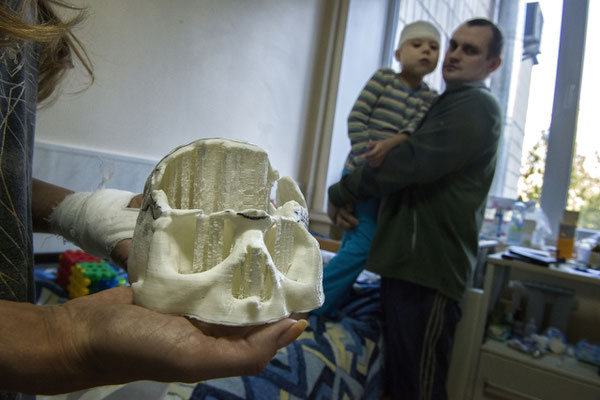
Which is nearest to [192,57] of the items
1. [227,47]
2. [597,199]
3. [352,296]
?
[227,47]

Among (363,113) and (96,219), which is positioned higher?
(363,113)

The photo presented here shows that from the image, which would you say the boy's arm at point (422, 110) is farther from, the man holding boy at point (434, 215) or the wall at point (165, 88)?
the wall at point (165, 88)

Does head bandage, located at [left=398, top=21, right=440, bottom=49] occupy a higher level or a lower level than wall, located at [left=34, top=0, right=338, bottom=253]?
higher

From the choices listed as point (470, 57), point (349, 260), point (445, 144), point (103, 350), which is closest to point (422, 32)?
point (470, 57)

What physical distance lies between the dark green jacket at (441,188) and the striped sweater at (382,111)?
151 mm

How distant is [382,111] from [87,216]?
1.14 meters

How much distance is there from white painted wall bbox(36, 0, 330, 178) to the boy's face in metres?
0.79

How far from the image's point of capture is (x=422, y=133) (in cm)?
123

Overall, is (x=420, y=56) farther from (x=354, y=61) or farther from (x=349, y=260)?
(x=354, y=61)

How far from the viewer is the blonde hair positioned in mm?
422

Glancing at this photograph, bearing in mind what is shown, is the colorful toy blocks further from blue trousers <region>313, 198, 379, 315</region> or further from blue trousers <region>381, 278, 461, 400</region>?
blue trousers <region>381, 278, 461, 400</region>

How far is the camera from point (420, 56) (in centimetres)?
149

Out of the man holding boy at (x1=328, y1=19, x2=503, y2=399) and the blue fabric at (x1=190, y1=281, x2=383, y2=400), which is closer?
the blue fabric at (x1=190, y1=281, x2=383, y2=400)

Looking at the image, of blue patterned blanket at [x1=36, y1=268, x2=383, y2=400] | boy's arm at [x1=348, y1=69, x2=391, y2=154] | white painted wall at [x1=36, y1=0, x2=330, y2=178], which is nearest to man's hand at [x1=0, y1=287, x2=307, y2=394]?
blue patterned blanket at [x1=36, y1=268, x2=383, y2=400]
